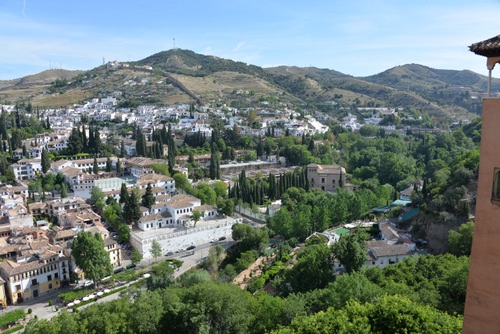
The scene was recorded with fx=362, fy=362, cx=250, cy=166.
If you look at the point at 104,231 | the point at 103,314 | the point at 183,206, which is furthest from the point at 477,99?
the point at 103,314

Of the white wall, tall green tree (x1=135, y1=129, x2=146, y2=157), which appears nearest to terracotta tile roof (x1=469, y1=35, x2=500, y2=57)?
the white wall

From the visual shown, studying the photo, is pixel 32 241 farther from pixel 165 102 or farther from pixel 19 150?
pixel 165 102

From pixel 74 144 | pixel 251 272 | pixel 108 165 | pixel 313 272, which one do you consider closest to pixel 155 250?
pixel 251 272

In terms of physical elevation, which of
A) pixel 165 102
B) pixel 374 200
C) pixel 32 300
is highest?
pixel 165 102

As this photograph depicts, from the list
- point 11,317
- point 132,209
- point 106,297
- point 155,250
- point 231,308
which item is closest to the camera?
point 231,308

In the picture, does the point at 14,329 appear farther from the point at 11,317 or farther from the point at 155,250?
the point at 155,250

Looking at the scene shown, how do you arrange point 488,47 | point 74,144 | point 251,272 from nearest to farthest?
point 488,47, point 251,272, point 74,144

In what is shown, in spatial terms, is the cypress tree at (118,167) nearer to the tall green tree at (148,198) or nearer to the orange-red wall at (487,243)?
the tall green tree at (148,198)

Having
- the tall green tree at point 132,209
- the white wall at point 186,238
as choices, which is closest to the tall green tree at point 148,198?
the tall green tree at point 132,209
